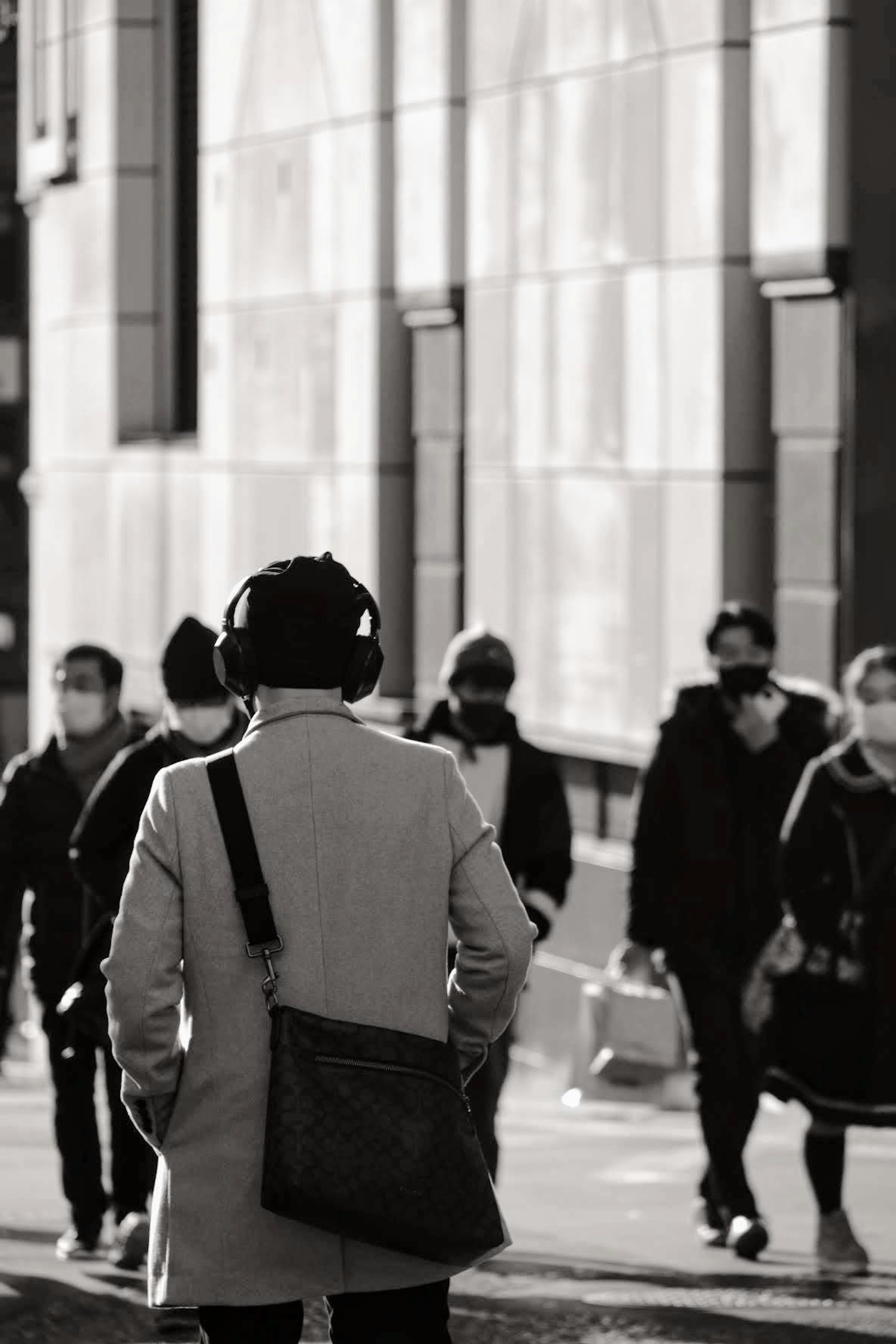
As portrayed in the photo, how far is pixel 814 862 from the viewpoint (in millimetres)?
7199

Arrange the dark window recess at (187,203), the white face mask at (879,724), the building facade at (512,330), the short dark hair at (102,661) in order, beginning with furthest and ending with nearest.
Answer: the dark window recess at (187,203) → the building facade at (512,330) → the short dark hair at (102,661) → the white face mask at (879,724)

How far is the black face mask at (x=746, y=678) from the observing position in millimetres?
7918

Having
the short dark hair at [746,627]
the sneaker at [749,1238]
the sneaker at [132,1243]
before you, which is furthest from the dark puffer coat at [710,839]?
the sneaker at [132,1243]

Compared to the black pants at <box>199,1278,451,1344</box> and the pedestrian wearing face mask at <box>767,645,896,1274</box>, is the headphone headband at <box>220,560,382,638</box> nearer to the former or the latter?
the black pants at <box>199,1278,451,1344</box>

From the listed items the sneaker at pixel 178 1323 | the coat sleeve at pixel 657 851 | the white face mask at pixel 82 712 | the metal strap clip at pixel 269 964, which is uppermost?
the white face mask at pixel 82 712

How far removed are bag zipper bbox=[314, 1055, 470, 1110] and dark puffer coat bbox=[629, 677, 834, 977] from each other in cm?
389

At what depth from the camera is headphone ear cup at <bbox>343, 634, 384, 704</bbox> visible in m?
4.17

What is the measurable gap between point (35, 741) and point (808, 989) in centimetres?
1364

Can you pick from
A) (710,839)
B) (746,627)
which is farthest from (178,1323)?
(746,627)

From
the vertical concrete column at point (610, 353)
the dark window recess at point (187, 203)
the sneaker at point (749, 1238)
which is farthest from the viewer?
the dark window recess at point (187, 203)

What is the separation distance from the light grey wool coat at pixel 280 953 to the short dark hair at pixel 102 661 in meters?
3.75

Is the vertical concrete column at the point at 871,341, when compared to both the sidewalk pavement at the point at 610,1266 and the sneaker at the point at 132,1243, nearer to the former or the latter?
the sidewalk pavement at the point at 610,1266

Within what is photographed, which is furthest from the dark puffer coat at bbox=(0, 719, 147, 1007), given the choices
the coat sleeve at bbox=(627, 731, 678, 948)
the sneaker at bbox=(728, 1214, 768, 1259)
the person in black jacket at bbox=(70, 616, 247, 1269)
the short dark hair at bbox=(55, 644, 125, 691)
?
the sneaker at bbox=(728, 1214, 768, 1259)

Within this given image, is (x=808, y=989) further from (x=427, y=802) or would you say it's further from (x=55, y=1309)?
(x=427, y=802)
